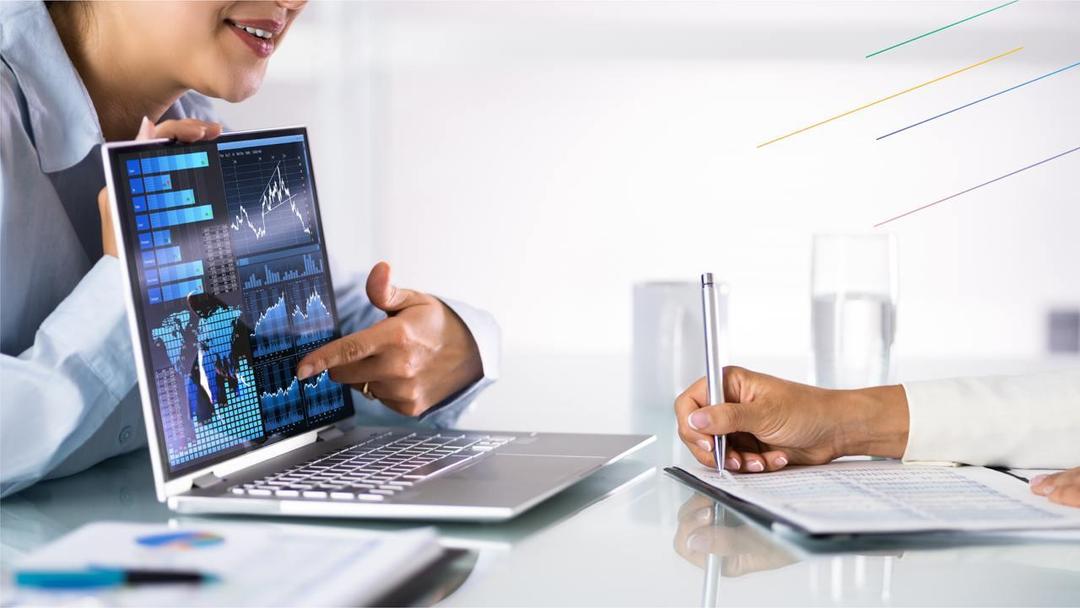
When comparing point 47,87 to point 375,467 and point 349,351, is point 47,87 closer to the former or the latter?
point 349,351

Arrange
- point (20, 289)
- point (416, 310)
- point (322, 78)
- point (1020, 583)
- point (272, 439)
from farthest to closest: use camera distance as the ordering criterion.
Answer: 1. point (322, 78)
2. point (416, 310)
3. point (20, 289)
4. point (272, 439)
5. point (1020, 583)

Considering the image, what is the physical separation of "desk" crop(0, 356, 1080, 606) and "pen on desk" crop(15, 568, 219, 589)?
0.15 meters

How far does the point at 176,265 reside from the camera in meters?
0.85

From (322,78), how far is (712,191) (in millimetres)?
1552

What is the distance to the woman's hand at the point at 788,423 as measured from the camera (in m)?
0.92

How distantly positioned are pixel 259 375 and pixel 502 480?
0.24m

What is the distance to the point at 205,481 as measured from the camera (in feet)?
2.74

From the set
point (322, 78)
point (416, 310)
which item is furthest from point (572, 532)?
point (322, 78)

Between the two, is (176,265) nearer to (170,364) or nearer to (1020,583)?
(170,364)

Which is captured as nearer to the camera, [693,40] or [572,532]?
[572,532]

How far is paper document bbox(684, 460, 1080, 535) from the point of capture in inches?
28.2

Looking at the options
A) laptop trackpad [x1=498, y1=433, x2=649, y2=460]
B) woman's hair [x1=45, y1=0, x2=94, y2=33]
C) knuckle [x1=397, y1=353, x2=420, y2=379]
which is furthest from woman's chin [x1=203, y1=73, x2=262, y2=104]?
laptop trackpad [x1=498, y1=433, x2=649, y2=460]

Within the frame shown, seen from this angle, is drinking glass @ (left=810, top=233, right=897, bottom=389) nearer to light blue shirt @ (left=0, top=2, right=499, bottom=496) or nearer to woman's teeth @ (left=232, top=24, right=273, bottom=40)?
light blue shirt @ (left=0, top=2, right=499, bottom=496)

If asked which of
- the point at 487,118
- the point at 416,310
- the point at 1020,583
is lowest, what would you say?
the point at 1020,583
